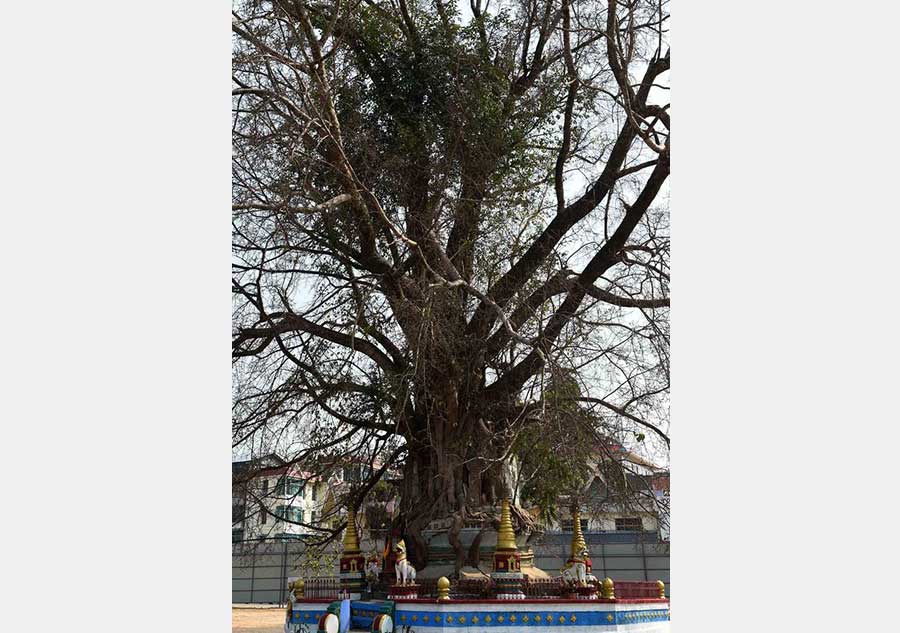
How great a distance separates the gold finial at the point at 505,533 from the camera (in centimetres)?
676

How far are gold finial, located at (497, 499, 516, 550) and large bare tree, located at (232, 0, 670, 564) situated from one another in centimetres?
40

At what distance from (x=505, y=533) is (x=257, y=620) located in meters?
6.19

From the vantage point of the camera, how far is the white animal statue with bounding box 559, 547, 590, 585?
686cm

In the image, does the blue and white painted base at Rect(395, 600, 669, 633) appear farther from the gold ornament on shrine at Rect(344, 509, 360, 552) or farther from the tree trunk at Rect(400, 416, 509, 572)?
the gold ornament on shrine at Rect(344, 509, 360, 552)

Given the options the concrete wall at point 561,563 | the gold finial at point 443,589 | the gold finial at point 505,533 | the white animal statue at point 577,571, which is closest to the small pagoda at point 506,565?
the gold finial at point 505,533

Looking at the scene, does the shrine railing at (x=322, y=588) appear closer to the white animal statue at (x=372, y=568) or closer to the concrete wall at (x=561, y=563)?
the white animal statue at (x=372, y=568)

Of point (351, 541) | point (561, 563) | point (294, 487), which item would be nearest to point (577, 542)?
point (351, 541)

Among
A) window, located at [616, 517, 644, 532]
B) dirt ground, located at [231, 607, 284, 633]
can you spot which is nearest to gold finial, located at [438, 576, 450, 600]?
window, located at [616, 517, 644, 532]

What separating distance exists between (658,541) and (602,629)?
2928mm

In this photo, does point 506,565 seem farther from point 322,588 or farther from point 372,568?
point 322,588

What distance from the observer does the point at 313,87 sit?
6.70m

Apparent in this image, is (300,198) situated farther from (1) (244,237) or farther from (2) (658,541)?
(2) (658,541)

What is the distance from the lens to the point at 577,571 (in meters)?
7.04

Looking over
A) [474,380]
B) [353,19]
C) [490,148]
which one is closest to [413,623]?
[474,380]
